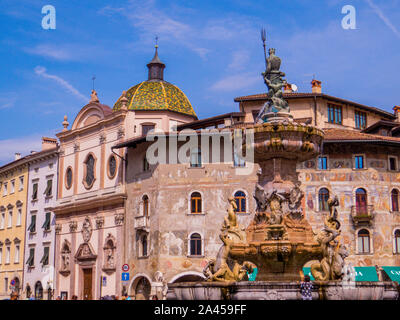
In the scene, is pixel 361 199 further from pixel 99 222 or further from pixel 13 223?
pixel 13 223

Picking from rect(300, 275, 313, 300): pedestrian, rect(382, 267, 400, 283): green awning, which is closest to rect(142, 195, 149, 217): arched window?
rect(382, 267, 400, 283): green awning

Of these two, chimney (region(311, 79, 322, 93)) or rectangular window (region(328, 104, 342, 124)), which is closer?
rectangular window (region(328, 104, 342, 124))

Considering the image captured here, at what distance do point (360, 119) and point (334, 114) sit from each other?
2773 mm

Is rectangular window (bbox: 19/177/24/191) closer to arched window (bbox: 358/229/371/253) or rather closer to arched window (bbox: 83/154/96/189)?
arched window (bbox: 83/154/96/189)

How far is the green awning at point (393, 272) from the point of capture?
35.6 meters

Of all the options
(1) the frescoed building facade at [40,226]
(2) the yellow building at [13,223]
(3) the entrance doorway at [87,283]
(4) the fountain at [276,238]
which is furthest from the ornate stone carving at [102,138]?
(4) the fountain at [276,238]

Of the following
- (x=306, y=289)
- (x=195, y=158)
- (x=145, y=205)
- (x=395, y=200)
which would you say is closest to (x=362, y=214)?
(x=395, y=200)

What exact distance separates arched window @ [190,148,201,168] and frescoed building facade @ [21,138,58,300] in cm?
1557

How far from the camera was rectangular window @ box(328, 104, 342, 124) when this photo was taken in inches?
1710

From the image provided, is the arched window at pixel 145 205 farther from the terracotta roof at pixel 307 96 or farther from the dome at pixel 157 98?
the terracotta roof at pixel 307 96

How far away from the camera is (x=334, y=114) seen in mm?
43656

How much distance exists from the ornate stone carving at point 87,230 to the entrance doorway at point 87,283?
2246 mm
